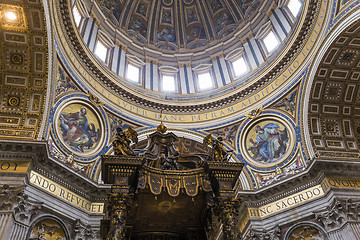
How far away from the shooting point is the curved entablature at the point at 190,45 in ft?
52.9

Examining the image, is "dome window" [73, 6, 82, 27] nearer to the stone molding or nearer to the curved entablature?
A: the curved entablature

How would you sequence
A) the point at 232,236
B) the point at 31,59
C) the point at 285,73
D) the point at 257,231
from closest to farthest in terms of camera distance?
the point at 232,236 < the point at 31,59 < the point at 257,231 < the point at 285,73

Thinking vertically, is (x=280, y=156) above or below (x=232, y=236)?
above

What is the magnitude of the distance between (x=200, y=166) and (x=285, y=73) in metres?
9.00

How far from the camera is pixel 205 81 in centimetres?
1883

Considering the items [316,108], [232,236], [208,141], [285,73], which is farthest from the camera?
[285,73]

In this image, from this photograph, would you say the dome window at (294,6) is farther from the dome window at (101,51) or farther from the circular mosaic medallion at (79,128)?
the circular mosaic medallion at (79,128)

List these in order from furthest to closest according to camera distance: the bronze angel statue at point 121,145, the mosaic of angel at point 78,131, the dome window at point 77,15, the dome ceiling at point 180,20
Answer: the dome ceiling at point 180,20, the dome window at point 77,15, the mosaic of angel at point 78,131, the bronze angel statue at point 121,145

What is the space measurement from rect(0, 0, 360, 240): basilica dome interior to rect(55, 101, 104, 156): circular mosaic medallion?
0.05 meters

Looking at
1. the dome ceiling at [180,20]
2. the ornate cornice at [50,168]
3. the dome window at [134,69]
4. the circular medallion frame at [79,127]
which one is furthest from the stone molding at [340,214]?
the dome ceiling at [180,20]

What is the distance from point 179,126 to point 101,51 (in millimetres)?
6043

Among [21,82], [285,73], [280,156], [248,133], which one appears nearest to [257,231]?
[280,156]

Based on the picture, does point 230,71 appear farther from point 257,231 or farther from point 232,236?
point 232,236

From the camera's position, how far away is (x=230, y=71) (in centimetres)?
1823
